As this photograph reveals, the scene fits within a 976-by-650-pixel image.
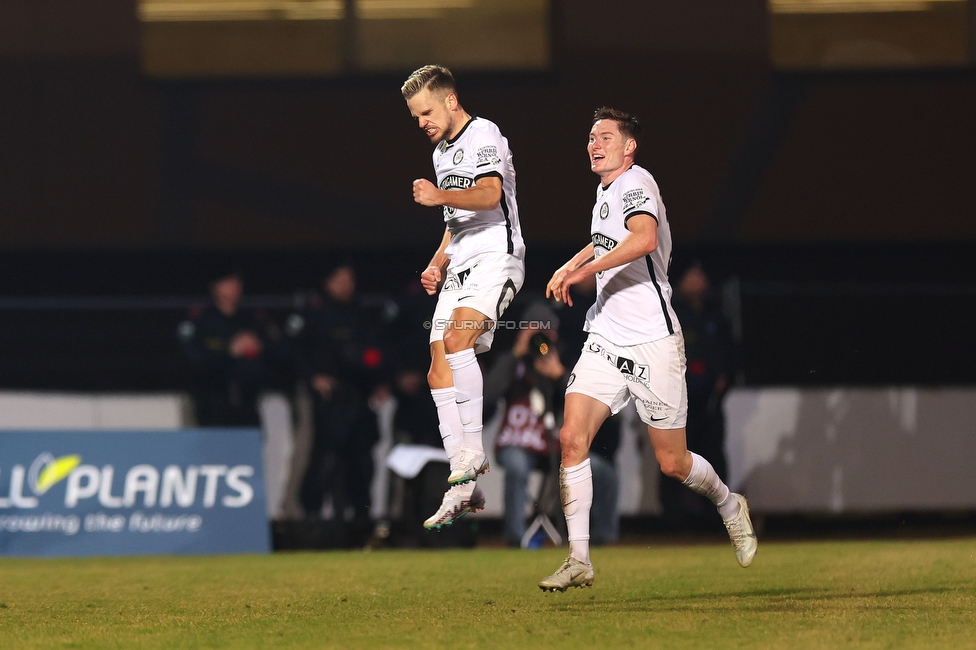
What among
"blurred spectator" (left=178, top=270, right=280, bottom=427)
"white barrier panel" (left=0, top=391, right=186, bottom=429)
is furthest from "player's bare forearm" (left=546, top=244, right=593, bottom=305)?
"white barrier panel" (left=0, top=391, right=186, bottom=429)

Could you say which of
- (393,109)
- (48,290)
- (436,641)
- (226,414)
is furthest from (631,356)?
(48,290)

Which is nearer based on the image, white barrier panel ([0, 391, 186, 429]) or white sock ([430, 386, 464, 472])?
white sock ([430, 386, 464, 472])

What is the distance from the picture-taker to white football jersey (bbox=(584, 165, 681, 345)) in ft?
21.9

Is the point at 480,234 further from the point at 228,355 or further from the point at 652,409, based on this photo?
the point at 228,355

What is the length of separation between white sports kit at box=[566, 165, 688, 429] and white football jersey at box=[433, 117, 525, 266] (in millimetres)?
464

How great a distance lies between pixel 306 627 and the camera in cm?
598

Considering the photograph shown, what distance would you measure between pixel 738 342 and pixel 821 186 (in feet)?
18.0

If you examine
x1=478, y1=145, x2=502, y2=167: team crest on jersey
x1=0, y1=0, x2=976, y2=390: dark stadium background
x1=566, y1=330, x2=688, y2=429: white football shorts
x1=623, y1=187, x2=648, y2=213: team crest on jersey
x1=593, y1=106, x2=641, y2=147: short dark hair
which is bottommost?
x1=566, y1=330, x2=688, y2=429: white football shorts

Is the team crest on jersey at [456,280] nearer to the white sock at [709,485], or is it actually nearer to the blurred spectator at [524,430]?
the white sock at [709,485]

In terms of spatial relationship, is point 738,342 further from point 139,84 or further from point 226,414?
point 139,84

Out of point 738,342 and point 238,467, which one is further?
point 738,342

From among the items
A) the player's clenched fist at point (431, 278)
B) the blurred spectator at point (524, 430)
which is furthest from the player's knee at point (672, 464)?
the blurred spectator at point (524, 430)

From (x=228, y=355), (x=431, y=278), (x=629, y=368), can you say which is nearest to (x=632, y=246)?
(x=629, y=368)

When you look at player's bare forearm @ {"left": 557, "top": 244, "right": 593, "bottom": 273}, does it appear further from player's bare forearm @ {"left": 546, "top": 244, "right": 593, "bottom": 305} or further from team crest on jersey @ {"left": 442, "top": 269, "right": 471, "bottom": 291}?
team crest on jersey @ {"left": 442, "top": 269, "right": 471, "bottom": 291}
